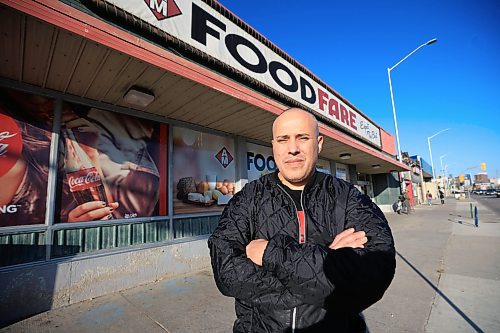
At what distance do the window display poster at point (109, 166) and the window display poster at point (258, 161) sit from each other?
2.61 meters

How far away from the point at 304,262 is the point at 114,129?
4498 mm

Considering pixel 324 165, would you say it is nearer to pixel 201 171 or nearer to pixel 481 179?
pixel 201 171

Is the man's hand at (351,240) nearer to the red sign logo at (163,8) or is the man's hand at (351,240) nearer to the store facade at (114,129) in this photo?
the store facade at (114,129)

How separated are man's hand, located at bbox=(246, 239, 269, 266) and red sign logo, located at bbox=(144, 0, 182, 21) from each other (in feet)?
11.6

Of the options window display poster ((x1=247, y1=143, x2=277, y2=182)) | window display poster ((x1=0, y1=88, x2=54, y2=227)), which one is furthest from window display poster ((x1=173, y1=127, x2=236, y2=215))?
window display poster ((x1=0, y1=88, x2=54, y2=227))

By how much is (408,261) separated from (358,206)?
5704 mm

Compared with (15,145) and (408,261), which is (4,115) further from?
(408,261)

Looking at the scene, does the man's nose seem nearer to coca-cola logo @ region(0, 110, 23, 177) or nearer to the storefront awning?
the storefront awning

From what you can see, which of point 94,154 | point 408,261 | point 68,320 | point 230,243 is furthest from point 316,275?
point 408,261

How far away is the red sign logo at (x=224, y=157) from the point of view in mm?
6269

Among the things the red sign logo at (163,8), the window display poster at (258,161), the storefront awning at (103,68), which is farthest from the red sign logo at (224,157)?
the red sign logo at (163,8)

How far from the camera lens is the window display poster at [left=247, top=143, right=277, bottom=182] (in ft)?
23.2

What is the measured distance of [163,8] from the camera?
3496 millimetres

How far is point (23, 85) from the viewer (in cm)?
356
